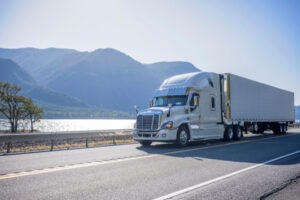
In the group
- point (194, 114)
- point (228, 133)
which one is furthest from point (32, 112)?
point (194, 114)

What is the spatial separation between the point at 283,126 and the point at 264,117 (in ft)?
21.5

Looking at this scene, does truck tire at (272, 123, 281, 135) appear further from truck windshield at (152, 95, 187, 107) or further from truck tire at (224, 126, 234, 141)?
truck windshield at (152, 95, 187, 107)

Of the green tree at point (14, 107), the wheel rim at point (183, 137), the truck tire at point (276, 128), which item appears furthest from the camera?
the green tree at point (14, 107)

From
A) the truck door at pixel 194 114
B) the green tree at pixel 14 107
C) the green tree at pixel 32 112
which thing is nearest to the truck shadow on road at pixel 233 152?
the truck door at pixel 194 114

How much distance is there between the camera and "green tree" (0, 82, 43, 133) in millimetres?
58344

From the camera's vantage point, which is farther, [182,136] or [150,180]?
[182,136]

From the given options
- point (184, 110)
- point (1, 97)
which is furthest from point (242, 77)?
point (1, 97)

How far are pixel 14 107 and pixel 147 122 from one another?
169 ft

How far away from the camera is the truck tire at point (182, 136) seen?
14.9m

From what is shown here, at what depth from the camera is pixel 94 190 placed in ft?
18.9

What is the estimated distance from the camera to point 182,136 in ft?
49.8

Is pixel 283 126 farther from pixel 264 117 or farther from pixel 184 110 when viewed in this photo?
pixel 184 110

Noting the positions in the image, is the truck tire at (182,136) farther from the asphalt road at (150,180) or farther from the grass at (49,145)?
the grass at (49,145)

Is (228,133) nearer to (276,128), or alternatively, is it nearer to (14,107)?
(276,128)
